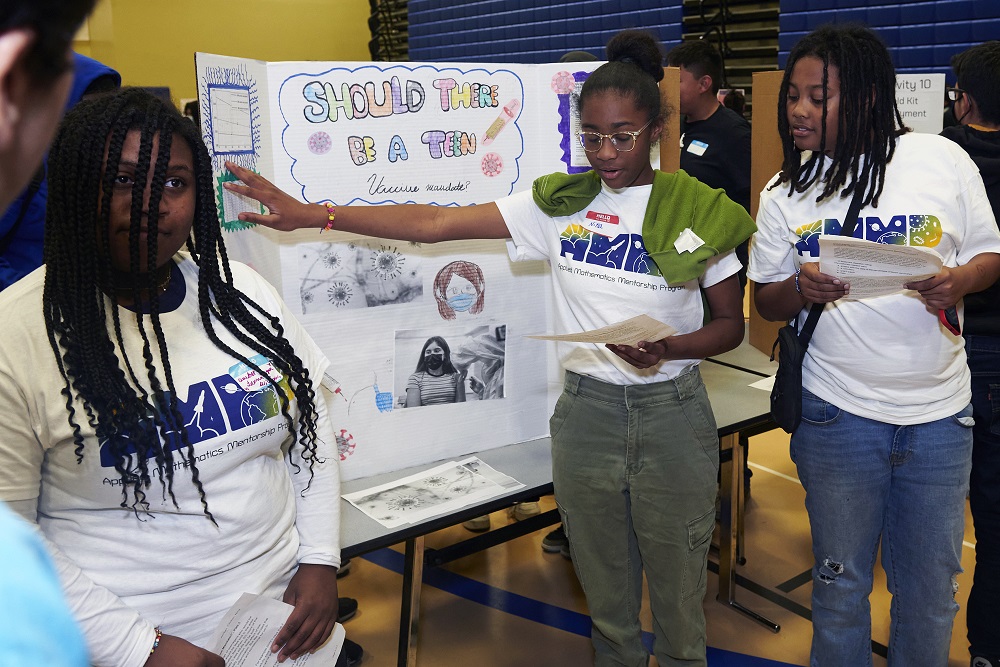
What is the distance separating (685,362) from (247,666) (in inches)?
44.1

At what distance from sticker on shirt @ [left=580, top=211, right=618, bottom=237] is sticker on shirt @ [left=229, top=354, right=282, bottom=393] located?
0.82 m

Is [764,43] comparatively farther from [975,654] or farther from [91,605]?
[91,605]

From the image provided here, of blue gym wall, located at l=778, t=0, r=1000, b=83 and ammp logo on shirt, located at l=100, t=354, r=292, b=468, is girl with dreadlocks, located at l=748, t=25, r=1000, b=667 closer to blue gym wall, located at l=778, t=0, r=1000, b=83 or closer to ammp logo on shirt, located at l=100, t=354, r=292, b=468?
ammp logo on shirt, located at l=100, t=354, r=292, b=468

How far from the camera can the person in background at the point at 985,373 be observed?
7.08 ft

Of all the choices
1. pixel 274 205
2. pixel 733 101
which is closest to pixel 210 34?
pixel 733 101

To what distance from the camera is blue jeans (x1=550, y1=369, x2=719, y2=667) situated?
6.39ft

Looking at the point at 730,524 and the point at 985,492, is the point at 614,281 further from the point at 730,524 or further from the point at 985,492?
the point at 730,524

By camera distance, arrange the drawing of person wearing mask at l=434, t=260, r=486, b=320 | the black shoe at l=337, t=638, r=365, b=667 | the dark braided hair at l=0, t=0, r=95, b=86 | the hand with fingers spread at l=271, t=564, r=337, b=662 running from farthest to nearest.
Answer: the black shoe at l=337, t=638, r=365, b=667
the drawing of person wearing mask at l=434, t=260, r=486, b=320
the hand with fingers spread at l=271, t=564, r=337, b=662
the dark braided hair at l=0, t=0, r=95, b=86

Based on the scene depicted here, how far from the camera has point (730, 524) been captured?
118 inches

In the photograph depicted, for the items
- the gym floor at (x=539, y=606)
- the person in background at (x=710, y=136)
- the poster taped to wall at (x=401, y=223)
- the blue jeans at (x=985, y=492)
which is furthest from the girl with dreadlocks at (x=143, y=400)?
the person in background at (x=710, y=136)

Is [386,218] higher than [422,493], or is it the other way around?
[386,218]

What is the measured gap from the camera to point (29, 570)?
382 millimetres

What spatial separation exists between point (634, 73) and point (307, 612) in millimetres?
1282

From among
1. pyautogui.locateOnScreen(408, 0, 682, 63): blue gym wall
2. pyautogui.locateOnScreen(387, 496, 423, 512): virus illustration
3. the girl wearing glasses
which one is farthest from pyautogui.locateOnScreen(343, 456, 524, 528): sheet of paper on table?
pyautogui.locateOnScreen(408, 0, 682, 63): blue gym wall
